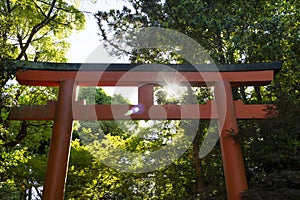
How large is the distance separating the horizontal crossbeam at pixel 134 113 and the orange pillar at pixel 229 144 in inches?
7.4

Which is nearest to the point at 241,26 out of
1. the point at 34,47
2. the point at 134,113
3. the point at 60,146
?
the point at 134,113

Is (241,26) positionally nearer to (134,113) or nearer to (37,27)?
(134,113)

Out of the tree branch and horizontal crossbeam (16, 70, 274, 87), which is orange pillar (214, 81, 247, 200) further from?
the tree branch

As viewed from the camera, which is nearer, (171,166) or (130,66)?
(130,66)

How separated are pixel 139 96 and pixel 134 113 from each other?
39cm

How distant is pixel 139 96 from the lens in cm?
588

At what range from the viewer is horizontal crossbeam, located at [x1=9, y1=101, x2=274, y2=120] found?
5.62 metres

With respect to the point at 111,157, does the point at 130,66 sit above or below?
above

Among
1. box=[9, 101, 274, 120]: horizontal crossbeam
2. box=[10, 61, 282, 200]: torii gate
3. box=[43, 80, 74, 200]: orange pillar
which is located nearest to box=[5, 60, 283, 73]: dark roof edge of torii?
box=[10, 61, 282, 200]: torii gate

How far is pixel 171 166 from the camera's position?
8320 mm

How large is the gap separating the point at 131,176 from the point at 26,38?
5.34m

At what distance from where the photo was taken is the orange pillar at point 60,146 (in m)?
4.91

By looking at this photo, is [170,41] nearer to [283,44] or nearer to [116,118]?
[283,44]

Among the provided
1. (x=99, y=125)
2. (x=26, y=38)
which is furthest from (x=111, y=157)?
(x=99, y=125)
